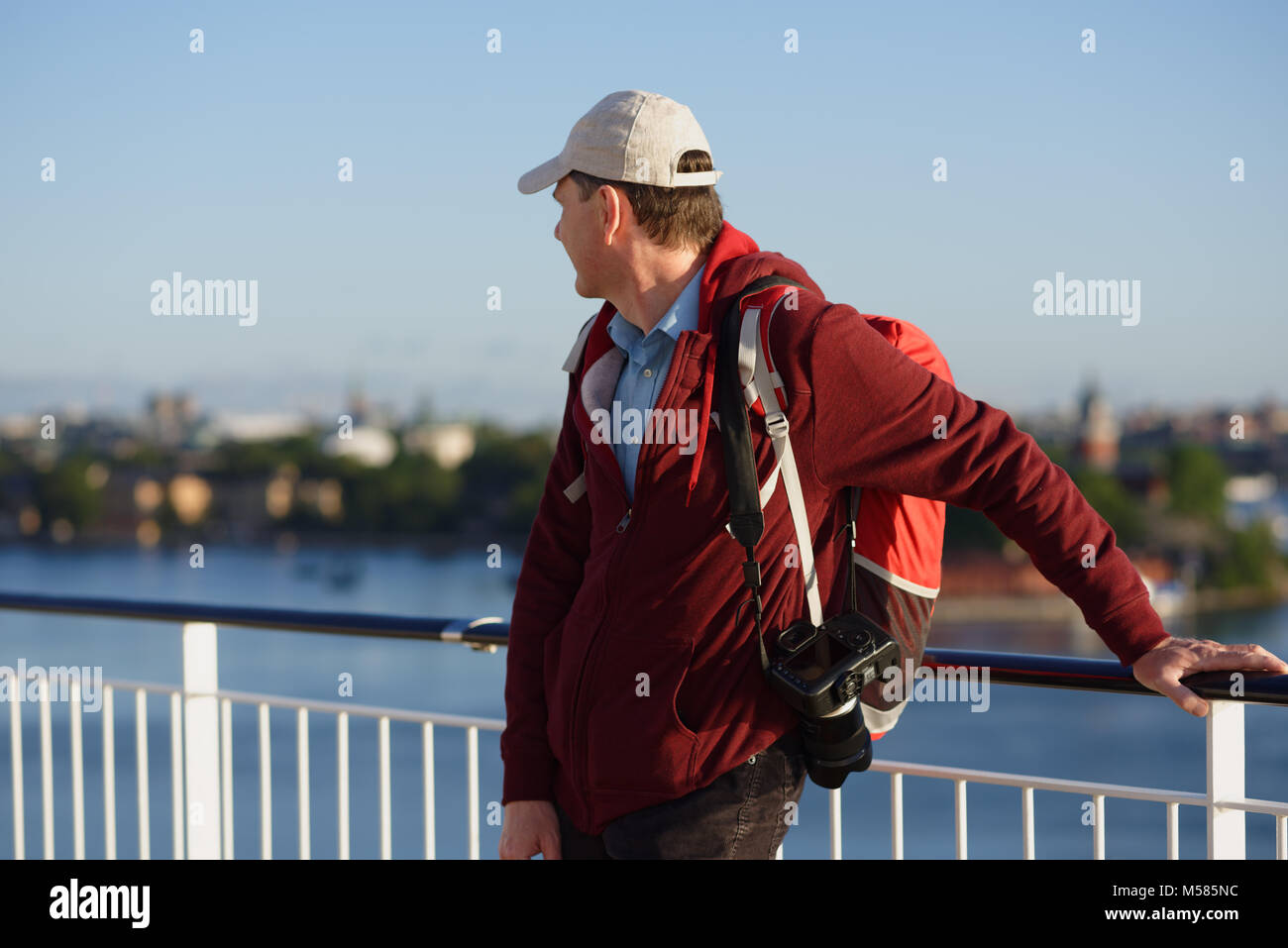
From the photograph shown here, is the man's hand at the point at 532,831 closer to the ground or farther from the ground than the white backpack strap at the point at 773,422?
closer to the ground

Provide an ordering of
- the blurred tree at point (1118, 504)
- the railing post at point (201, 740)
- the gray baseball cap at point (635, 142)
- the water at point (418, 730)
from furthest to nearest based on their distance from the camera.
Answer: the blurred tree at point (1118, 504) < the water at point (418, 730) < the railing post at point (201, 740) < the gray baseball cap at point (635, 142)

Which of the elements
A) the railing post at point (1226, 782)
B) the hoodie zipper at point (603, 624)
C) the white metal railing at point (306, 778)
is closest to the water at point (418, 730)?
the white metal railing at point (306, 778)

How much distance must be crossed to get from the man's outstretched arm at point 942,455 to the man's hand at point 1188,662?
8 centimetres

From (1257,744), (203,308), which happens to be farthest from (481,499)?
(203,308)

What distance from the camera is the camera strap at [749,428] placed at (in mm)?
1520

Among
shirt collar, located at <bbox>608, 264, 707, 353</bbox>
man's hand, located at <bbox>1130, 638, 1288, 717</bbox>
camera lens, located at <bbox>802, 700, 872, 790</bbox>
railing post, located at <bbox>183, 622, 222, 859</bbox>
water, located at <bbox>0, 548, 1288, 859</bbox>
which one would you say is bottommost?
water, located at <bbox>0, 548, 1288, 859</bbox>

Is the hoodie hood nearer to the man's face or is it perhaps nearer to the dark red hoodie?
the dark red hoodie

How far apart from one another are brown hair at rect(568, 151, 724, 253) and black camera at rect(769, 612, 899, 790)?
1.63 feet

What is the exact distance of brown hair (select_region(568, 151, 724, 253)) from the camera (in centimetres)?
163

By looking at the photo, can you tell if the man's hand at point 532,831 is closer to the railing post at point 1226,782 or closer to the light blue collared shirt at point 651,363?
the light blue collared shirt at point 651,363

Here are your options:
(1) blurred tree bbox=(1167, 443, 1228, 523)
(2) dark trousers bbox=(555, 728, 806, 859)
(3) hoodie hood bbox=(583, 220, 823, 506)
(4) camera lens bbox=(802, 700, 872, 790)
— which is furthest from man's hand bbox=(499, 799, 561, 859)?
(1) blurred tree bbox=(1167, 443, 1228, 523)

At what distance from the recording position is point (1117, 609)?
5.11ft

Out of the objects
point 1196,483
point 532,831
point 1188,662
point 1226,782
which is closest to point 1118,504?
point 1196,483
